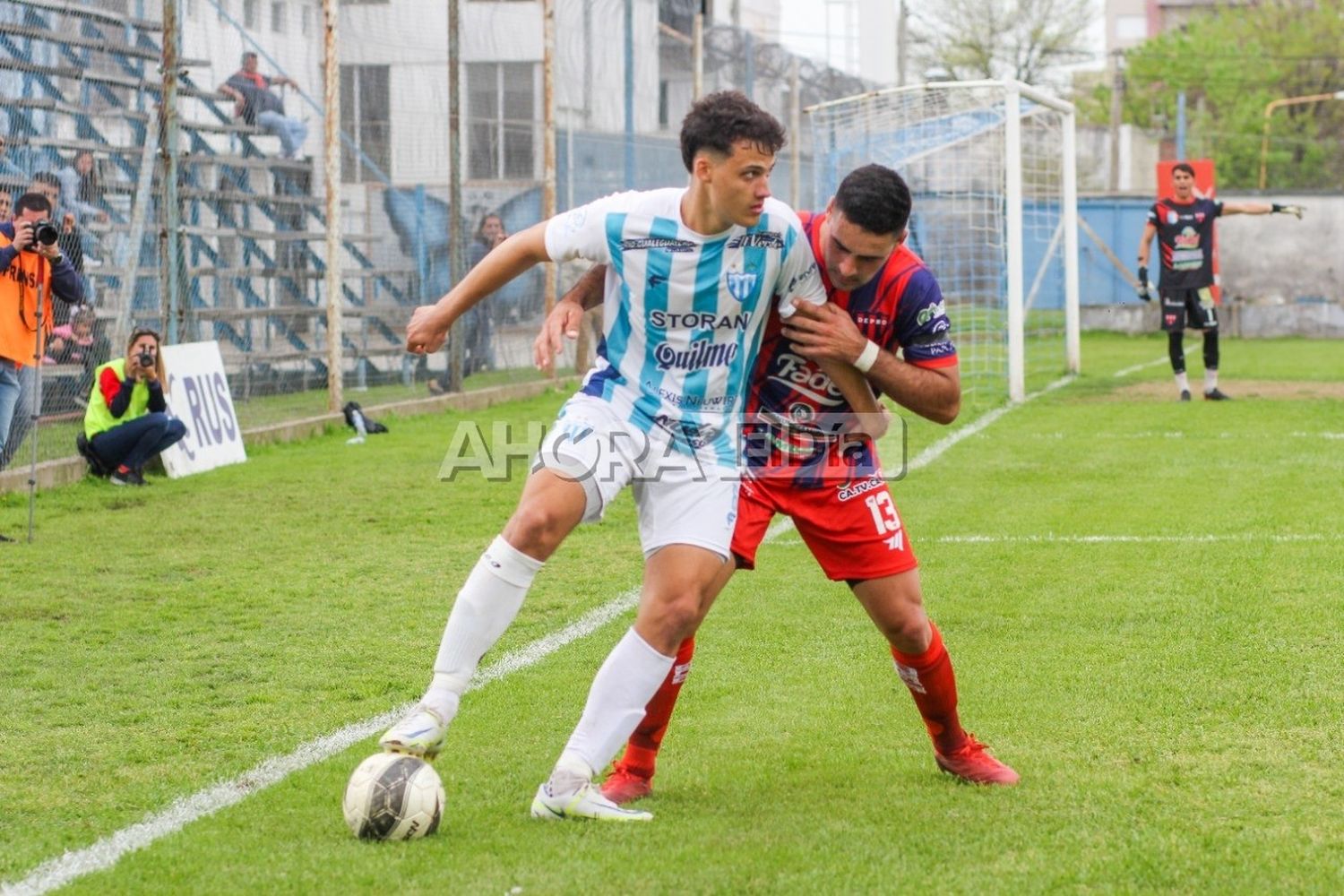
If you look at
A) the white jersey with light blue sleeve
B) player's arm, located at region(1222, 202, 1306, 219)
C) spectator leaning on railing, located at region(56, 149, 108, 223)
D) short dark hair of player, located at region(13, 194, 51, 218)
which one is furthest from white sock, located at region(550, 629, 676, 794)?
player's arm, located at region(1222, 202, 1306, 219)

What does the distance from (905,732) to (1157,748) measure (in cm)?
78

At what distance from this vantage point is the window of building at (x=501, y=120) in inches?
715

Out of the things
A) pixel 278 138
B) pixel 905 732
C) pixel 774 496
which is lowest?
pixel 905 732

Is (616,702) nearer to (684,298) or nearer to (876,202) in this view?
(684,298)

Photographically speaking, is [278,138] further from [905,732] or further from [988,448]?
[905,732]

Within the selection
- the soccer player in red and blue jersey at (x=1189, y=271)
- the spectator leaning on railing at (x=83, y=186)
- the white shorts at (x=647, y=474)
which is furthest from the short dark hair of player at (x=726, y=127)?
the soccer player in red and blue jersey at (x=1189, y=271)

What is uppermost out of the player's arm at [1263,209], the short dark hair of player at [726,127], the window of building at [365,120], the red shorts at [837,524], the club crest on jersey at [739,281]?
the window of building at [365,120]

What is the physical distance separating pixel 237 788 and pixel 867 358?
2093 mm

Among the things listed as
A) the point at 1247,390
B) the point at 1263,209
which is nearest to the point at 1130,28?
the point at 1247,390

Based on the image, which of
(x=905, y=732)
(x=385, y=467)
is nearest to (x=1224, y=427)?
(x=385, y=467)

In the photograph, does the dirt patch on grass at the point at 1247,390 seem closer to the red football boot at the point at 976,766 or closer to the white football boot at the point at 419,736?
the red football boot at the point at 976,766

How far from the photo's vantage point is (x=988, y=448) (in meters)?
13.5

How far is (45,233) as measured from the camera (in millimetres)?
9852

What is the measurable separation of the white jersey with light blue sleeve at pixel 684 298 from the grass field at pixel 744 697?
1068mm
